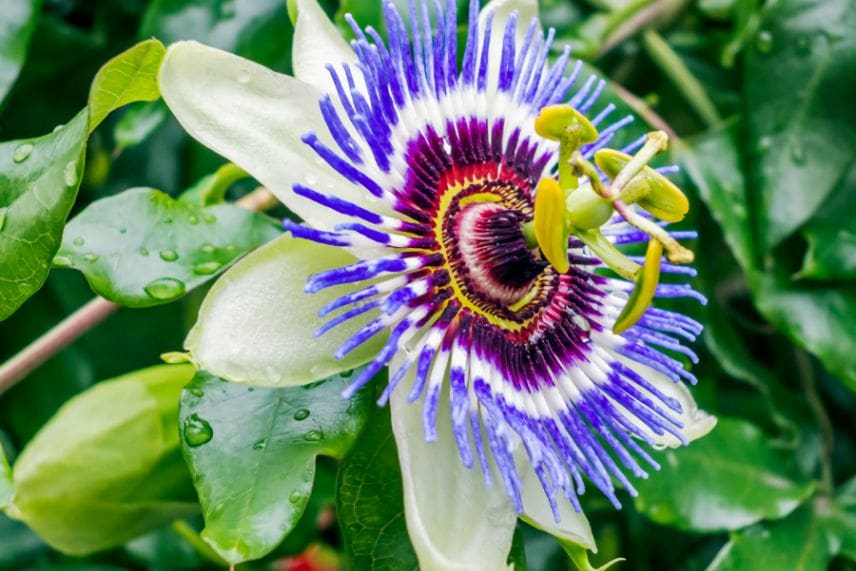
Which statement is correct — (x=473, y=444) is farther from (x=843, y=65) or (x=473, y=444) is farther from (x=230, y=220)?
(x=843, y=65)

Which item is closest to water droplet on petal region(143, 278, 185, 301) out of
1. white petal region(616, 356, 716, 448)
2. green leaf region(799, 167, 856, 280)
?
white petal region(616, 356, 716, 448)

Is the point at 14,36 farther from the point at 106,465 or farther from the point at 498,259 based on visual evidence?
the point at 498,259

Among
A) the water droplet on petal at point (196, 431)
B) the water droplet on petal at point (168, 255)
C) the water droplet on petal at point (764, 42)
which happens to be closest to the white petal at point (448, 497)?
the water droplet on petal at point (196, 431)

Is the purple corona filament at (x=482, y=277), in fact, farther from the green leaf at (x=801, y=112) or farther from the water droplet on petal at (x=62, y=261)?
the green leaf at (x=801, y=112)

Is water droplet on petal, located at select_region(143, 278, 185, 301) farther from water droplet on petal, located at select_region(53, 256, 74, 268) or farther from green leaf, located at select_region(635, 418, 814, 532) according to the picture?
green leaf, located at select_region(635, 418, 814, 532)

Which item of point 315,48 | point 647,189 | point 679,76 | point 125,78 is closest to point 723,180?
point 679,76

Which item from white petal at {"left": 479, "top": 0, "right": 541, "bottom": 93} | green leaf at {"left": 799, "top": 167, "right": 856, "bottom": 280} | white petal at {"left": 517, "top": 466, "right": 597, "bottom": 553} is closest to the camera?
white petal at {"left": 517, "top": 466, "right": 597, "bottom": 553}

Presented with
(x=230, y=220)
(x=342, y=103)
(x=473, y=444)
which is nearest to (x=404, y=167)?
(x=342, y=103)
